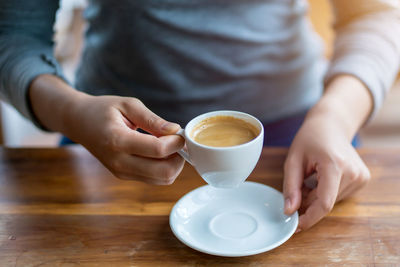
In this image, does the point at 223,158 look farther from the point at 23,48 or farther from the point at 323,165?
the point at 23,48

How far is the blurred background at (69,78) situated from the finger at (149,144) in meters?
Result: 1.55

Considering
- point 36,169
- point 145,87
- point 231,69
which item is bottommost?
point 36,169

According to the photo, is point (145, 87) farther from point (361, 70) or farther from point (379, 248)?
point (379, 248)

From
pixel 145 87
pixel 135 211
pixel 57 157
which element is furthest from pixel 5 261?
pixel 145 87

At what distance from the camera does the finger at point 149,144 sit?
2.45 feet

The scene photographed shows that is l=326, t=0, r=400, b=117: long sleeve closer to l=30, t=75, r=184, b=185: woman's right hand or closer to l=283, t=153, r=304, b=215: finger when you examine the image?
l=283, t=153, r=304, b=215: finger

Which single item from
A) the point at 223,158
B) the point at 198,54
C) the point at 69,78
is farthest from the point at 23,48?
the point at 69,78

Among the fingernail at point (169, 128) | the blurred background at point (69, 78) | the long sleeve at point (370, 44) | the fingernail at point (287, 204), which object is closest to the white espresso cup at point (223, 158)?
the fingernail at point (169, 128)

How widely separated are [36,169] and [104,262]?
43 centimetres

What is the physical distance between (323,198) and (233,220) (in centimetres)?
18

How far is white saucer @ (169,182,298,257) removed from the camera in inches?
30.2

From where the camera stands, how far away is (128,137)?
78cm

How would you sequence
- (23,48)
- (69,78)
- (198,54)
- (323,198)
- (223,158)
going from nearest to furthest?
(223,158) → (323,198) → (23,48) → (198,54) → (69,78)

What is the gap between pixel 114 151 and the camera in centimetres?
82
